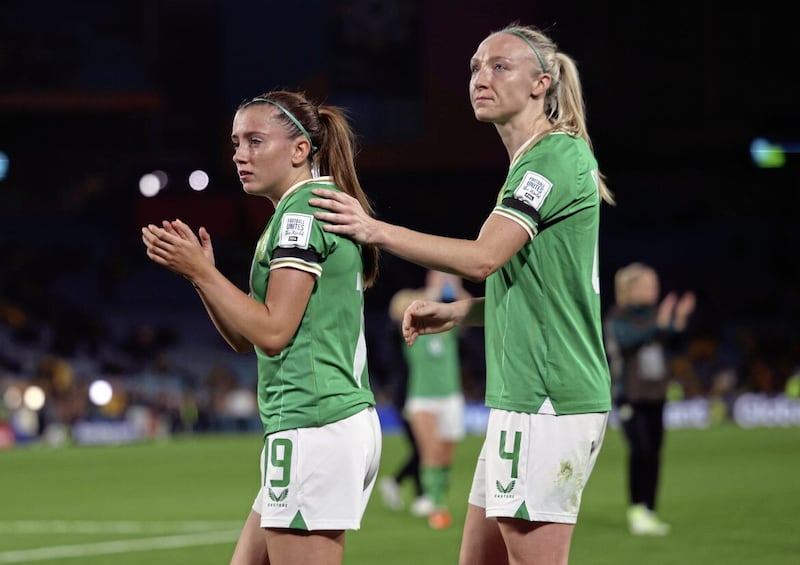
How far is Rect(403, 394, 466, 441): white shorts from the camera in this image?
506 inches

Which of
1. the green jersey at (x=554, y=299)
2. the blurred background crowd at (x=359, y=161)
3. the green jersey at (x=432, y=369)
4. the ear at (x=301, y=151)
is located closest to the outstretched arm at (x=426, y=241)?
the green jersey at (x=554, y=299)

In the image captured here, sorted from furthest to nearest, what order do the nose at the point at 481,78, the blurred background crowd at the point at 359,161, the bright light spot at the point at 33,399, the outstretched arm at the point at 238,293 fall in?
the blurred background crowd at the point at 359,161 → the bright light spot at the point at 33,399 → the nose at the point at 481,78 → the outstretched arm at the point at 238,293

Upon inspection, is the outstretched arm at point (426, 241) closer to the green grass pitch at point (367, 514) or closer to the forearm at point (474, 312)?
the forearm at point (474, 312)

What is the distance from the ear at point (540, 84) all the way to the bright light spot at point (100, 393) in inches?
932

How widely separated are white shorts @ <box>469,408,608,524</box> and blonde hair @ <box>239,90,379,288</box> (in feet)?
2.29

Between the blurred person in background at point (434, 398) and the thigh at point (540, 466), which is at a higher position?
the thigh at point (540, 466)

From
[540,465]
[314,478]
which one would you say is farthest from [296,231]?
[540,465]

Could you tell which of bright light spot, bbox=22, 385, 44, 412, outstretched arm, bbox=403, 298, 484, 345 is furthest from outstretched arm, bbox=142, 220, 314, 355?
bright light spot, bbox=22, 385, 44, 412

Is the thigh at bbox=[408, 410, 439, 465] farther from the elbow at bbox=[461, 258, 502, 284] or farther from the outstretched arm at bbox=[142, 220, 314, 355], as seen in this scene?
the outstretched arm at bbox=[142, 220, 314, 355]

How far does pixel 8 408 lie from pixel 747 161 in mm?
20507

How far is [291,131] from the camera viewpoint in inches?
173

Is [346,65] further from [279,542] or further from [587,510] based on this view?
[279,542]

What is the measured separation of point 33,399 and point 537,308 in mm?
22791

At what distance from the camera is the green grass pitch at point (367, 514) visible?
34.0 feet
